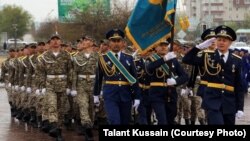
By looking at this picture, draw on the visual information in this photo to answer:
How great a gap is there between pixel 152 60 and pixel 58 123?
247cm

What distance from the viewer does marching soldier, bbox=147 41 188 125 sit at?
11031 millimetres

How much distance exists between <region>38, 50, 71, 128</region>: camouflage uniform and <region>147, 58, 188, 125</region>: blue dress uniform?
2103mm

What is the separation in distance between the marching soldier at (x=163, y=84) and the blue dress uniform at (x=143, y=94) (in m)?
0.77

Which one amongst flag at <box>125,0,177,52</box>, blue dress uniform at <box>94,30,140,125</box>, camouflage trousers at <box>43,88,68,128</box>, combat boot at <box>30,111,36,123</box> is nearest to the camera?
blue dress uniform at <box>94,30,140,125</box>

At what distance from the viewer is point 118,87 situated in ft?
35.3

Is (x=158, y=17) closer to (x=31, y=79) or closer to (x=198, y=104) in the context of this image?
(x=198, y=104)

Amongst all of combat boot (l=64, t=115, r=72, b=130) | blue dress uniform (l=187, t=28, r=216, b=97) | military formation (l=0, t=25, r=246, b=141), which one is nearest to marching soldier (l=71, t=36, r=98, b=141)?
military formation (l=0, t=25, r=246, b=141)

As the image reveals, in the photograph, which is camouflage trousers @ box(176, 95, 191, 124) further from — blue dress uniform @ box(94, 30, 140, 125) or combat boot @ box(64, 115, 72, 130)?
blue dress uniform @ box(94, 30, 140, 125)

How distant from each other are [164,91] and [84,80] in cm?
223

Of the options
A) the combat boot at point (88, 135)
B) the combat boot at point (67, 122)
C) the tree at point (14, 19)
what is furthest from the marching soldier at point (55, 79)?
the tree at point (14, 19)

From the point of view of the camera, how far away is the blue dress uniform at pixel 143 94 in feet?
41.2

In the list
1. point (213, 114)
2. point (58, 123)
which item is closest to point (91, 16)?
point (58, 123)

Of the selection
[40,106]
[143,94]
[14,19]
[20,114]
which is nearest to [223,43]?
[143,94]

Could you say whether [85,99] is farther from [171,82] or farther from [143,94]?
[171,82]
